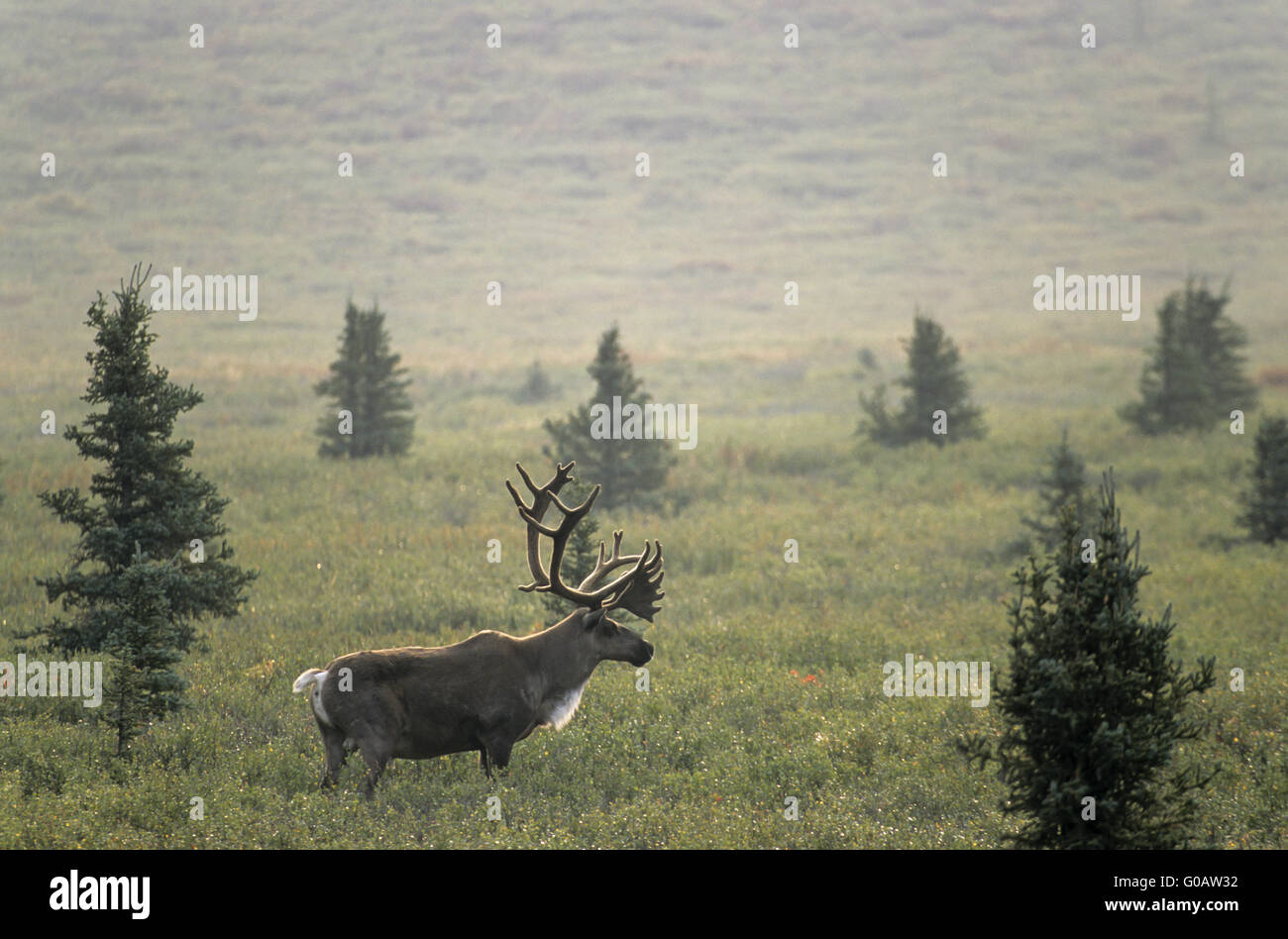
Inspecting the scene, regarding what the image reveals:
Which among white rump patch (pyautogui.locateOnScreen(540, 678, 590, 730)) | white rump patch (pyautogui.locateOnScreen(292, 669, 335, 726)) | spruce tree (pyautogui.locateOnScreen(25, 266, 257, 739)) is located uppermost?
spruce tree (pyautogui.locateOnScreen(25, 266, 257, 739))

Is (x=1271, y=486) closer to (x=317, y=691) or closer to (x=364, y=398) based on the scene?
(x=317, y=691)

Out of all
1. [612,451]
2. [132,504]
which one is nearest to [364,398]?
[612,451]

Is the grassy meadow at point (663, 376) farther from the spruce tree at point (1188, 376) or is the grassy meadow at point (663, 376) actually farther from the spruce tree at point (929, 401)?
the spruce tree at point (1188, 376)

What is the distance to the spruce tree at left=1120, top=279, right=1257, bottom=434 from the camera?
32.5 metres

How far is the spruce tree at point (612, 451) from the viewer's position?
84.5 ft

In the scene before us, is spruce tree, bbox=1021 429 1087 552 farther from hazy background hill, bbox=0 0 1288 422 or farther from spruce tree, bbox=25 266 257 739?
hazy background hill, bbox=0 0 1288 422

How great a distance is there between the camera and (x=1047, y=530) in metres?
22.0

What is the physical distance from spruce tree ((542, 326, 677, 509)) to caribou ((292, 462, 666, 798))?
509 inches

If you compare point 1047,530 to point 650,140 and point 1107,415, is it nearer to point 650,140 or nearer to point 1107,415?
point 1107,415

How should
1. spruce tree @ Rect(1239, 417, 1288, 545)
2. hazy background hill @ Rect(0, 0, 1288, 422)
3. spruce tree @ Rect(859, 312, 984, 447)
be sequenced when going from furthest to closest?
hazy background hill @ Rect(0, 0, 1288, 422)
spruce tree @ Rect(859, 312, 984, 447)
spruce tree @ Rect(1239, 417, 1288, 545)

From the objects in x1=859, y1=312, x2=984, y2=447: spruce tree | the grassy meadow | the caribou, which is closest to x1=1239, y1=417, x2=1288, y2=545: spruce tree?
the grassy meadow

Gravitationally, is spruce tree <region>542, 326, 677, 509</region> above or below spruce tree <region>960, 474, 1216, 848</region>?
above

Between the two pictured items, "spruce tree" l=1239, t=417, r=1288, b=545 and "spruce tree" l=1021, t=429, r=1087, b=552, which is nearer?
"spruce tree" l=1021, t=429, r=1087, b=552

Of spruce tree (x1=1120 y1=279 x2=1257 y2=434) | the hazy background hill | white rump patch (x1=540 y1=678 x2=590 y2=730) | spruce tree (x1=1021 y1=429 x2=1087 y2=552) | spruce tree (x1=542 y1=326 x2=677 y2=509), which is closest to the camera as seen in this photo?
white rump patch (x1=540 y1=678 x2=590 y2=730)
